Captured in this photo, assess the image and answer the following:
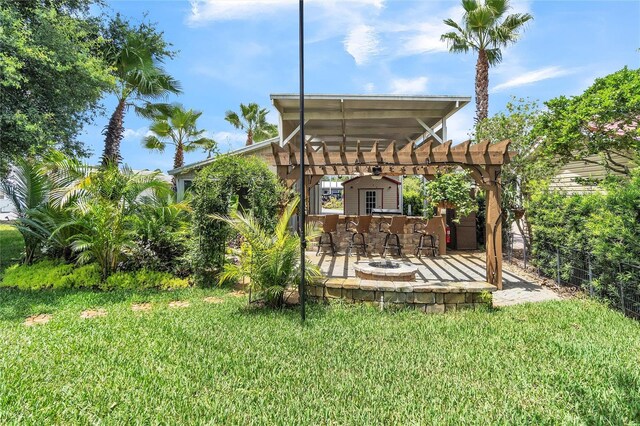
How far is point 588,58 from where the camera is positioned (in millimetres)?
7504

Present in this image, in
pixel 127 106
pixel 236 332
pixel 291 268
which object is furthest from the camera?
pixel 127 106

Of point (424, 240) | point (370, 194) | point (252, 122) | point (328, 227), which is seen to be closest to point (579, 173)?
point (424, 240)

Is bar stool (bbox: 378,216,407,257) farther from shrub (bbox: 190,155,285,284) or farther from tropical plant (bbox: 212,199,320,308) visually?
tropical plant (bbox: 212,199,320,308)

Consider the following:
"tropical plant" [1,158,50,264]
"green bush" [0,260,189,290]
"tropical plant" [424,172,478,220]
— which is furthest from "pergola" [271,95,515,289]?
"tropical plant" [1,158,50,264]

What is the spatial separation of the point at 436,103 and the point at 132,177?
8.99 meters

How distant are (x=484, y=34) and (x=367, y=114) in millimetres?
7767

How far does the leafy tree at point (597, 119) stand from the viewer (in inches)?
278

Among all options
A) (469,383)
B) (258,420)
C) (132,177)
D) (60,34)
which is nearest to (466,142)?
(469,383)

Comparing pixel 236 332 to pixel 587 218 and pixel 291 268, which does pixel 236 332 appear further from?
pixel 587 218

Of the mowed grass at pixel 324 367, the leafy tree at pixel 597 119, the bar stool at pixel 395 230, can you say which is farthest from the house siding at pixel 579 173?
the mowed grass at pixel 324 367

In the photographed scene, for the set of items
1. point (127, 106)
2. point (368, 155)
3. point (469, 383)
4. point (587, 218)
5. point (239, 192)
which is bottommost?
point (469, 383)

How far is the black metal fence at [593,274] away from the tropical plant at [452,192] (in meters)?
2.22

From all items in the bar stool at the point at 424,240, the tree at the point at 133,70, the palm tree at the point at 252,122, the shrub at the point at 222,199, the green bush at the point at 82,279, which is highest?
the palm tree at the point at 252,122

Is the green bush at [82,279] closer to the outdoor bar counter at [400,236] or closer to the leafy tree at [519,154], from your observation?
the outdoor bar counter at [400,236]
